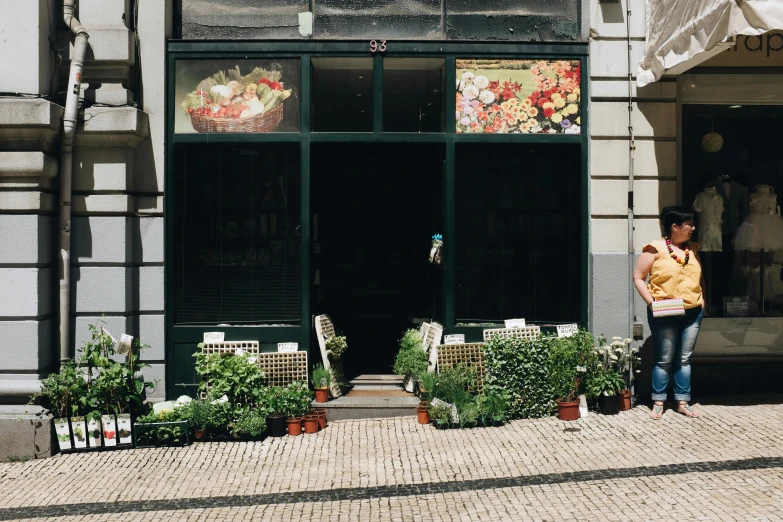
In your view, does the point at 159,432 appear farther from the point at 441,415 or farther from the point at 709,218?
the point at 709,218

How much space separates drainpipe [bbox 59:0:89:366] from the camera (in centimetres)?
886

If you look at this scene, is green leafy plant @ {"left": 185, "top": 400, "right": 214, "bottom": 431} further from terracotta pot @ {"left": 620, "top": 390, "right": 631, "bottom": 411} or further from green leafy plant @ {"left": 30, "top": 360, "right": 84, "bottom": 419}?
terracotta pot @ {"left": 620, "top": 390, "right": 631, "bottom": 411}

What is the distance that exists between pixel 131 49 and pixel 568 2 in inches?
206

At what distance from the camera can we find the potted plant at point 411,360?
9.95 meters

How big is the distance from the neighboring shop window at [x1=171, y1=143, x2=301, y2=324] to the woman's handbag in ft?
13.5

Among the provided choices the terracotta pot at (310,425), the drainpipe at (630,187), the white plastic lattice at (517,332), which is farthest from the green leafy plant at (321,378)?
the drainpipe at (630,187)

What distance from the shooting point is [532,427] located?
355 inches

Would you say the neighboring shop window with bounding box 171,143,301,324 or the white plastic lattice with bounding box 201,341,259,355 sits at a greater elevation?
the neighboring shop window with bounding box 171,143,301,324

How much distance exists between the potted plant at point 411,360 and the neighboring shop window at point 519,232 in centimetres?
62

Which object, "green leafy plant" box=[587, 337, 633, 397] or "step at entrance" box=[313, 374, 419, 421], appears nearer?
"green leafy plant" box=[587, 337, 633, 397]

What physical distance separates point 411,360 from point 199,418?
8.68 ft

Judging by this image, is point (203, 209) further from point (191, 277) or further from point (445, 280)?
point (445, 280)

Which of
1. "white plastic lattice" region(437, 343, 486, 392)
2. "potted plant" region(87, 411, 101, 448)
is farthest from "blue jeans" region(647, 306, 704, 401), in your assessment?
"potted plant" region(87, 411, 101, 448)

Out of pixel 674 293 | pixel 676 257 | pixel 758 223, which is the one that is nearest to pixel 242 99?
pixel 676 257
